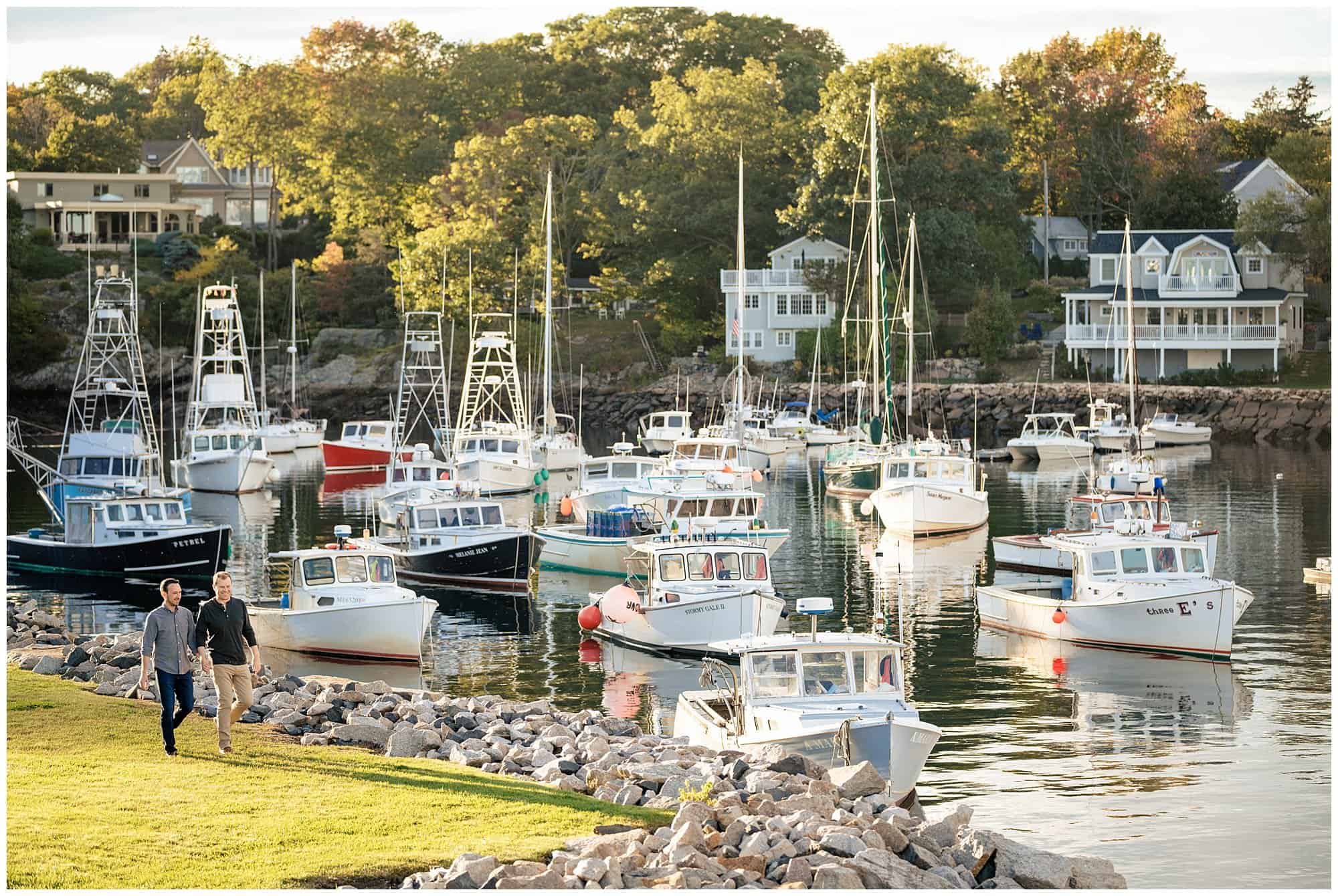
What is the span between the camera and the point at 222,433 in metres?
81.6

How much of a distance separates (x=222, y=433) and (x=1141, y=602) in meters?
55.7

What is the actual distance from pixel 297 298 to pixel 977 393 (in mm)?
51386

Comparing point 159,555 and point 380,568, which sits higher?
point 380,568

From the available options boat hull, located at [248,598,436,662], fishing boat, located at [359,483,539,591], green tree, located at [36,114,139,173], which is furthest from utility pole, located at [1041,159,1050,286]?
boat hull, located at [248,598,436,662]

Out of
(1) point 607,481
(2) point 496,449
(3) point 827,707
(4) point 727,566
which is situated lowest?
(3) point 827,707

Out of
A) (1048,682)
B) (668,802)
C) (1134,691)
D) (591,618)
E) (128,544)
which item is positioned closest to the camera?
(668,802)

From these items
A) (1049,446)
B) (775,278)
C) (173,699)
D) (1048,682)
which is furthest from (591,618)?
(775,278)

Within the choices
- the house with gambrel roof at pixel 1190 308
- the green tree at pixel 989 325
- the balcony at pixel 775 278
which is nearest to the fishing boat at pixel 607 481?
the green tree at pixel 989 325

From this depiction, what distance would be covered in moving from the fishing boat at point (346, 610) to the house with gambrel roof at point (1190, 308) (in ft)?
252

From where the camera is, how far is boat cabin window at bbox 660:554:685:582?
35.8m

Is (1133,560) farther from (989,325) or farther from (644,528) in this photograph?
(989,325)

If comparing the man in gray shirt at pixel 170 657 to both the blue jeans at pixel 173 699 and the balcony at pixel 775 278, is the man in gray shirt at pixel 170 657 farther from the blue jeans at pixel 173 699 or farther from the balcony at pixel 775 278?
the balcony at pixel 775 278

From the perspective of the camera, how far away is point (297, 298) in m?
126

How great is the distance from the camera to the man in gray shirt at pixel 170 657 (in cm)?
2134
